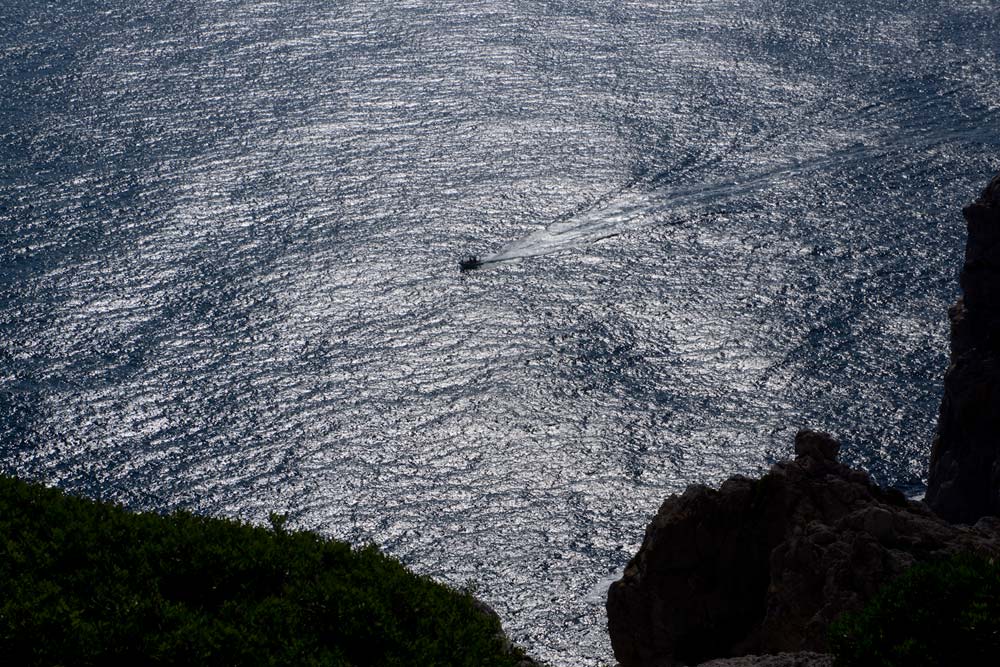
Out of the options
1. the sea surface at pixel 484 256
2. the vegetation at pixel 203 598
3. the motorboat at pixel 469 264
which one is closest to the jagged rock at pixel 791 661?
the vegetation at pixel 203 598

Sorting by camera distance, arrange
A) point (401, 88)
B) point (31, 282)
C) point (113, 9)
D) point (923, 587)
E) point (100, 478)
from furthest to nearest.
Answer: point (113, 9) → point (401, 88) → point (31, 282) → point (100, 478) → point (923, 587)

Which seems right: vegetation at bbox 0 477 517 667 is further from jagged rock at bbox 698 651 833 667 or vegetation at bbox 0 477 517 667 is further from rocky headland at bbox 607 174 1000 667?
rocky headland at bbox 607 174 1000 667

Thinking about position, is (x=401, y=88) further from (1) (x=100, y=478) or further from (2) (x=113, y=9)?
(1) (x=100, y=478)

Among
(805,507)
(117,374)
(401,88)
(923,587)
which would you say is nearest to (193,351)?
(117,374)

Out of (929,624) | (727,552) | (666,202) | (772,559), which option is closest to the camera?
(929,624)

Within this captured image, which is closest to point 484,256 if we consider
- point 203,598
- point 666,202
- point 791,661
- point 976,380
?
point 666,202

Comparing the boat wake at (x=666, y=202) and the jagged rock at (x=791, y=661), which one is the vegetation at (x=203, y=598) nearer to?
the jagged rock at (x=791, y=661)

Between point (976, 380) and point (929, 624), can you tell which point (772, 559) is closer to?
point (929, 624)
